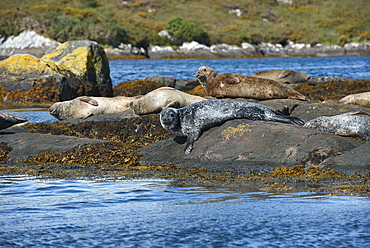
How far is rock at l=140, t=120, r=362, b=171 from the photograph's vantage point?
638 centimetres

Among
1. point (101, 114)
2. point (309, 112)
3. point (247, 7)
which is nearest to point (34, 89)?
point (101, 114)

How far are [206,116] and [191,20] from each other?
67.9m

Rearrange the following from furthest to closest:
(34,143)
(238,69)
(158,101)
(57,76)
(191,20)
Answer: (191,20)
(238,69)
(57,76)
(158,101)
(34,143)

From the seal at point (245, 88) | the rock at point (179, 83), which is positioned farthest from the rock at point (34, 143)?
the rock at point (179, 83)

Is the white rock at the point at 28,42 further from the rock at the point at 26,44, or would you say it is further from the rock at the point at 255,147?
the rock at the point at 255,147

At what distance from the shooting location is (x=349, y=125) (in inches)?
294

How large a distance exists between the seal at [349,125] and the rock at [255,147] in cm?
65

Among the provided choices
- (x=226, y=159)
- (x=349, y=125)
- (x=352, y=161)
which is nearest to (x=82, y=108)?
(x=226, y=159)

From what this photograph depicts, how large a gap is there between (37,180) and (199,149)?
201cm

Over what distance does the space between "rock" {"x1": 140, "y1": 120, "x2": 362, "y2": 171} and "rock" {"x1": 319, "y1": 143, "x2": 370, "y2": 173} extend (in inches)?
7.0

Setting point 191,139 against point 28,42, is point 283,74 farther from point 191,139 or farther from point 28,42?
point 28,42

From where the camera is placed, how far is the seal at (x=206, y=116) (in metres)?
7.30

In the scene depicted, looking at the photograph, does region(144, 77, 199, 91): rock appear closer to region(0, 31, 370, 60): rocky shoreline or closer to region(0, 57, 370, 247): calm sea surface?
region(0, 57, 370, 247): calm sea surface

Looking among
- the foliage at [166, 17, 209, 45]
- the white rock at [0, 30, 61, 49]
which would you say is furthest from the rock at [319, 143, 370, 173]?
the foliage at [166, 17, 209, 45]
